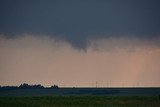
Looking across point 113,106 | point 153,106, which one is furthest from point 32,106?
point 153,106

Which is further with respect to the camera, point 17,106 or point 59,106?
Answer: point 59,106

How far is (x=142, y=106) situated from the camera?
93.6m

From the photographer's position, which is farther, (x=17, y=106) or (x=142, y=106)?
(x=142, y=106)

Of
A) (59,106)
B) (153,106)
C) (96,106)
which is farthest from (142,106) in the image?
(59,106)

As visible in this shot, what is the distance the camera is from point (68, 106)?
91938 millimetres

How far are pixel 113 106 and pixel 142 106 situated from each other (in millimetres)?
5588

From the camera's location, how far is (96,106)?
9425 cm

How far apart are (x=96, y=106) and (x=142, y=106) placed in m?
8.83

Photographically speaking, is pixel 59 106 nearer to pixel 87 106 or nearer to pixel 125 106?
pixel 87 106

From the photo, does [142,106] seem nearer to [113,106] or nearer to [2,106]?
[113,106]

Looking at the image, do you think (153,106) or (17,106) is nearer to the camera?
(17,106)

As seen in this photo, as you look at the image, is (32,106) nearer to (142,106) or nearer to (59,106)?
(59,106)

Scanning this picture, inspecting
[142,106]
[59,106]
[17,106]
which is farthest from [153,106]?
[17,106]

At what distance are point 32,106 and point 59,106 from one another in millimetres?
5500
